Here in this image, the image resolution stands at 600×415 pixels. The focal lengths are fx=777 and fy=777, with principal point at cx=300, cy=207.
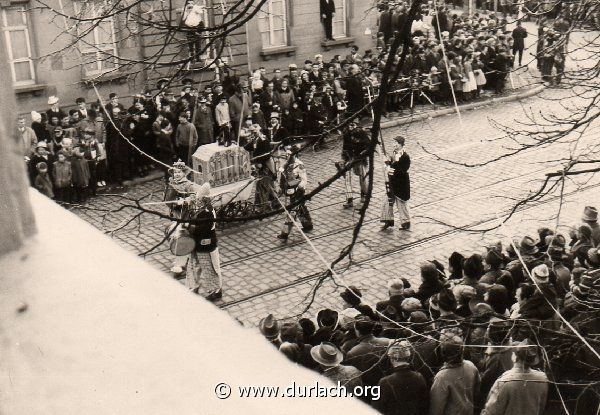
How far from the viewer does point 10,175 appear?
1.06 m

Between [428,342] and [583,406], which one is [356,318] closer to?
[428,342]

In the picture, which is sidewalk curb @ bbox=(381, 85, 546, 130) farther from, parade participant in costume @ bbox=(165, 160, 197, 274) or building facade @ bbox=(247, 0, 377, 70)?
parade participant in costume @ bbox=(165, 160, 197, 274)

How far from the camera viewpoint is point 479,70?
22031 millimetres

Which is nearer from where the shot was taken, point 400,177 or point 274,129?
point 400,177

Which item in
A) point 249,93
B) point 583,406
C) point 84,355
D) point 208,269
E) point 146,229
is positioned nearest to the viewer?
point 84,355

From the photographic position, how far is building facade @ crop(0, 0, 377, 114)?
54.5ft

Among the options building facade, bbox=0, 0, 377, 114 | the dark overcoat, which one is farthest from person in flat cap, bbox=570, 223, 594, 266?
building facade, bbox=0, 0, 377, 114

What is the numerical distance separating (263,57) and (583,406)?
16.9m

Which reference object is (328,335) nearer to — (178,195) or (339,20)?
(178,195)

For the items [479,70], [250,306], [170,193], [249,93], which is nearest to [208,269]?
[250,306]

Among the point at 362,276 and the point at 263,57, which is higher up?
the point at 263,57

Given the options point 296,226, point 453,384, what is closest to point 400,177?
point 296,226

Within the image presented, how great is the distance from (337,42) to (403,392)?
18.7 meters

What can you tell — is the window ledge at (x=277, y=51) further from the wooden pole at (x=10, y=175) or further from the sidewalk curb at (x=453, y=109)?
the wooden pole at (x=10, y=175)
